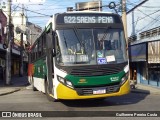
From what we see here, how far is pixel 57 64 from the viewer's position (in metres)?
14.3

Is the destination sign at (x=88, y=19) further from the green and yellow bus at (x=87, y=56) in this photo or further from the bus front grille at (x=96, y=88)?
the bus front grille at (x=96, y=88)

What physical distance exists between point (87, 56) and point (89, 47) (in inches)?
14.3

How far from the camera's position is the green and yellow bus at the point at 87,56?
14.0 m

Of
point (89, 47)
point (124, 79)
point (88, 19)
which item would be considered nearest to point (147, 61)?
point (124, 79)

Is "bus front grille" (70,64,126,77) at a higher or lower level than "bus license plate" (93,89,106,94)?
higher

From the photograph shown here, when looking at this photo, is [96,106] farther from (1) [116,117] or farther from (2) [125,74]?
(1) [116,117]

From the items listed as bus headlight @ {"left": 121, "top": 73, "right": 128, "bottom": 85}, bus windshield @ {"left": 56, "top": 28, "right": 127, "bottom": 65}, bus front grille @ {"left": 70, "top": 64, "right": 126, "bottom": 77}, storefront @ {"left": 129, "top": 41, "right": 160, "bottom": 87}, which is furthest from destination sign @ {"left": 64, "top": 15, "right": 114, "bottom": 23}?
storefront @ {"left": 129, "top": 41, "right": 160, "bottom": 87}

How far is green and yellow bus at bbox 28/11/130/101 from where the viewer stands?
14.0m

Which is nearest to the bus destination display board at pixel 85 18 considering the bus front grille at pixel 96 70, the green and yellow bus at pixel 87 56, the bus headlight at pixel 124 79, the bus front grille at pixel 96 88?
the green and yellow bus at pixel 87 56

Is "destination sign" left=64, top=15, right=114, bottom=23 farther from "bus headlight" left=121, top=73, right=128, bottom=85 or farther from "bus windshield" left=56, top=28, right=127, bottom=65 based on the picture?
"bus headlight" left=121, top=73, right=128, bottom=85

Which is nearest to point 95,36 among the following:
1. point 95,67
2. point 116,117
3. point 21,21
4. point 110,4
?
point 95,67

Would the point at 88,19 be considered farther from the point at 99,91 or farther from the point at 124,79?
the point at 99,91

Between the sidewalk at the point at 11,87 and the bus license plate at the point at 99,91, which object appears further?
the sidewalk at the point at 11,87

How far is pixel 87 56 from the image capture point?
46.6 feet
